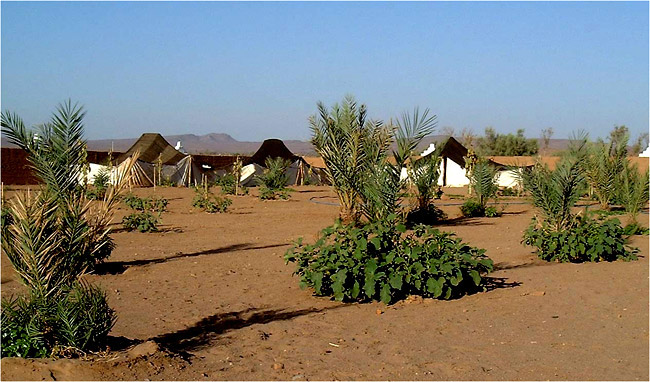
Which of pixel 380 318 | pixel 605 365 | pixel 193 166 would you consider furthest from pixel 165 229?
pixel 193 166

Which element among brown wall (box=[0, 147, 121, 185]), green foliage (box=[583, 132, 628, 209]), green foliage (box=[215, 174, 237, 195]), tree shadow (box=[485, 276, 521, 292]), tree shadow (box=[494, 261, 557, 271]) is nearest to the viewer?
tree shadow (box=[485, 276, 521, 292])

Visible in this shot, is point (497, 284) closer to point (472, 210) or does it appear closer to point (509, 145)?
point (472, 210)

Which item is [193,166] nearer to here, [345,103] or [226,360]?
[345,103]

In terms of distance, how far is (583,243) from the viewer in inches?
394

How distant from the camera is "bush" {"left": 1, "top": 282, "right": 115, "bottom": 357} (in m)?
5.04

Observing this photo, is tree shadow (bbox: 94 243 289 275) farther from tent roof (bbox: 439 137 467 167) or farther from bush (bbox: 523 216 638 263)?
tent roof (bbox: 439 137 467 167)

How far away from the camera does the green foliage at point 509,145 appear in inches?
2498

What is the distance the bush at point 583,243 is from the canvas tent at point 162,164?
25.7m

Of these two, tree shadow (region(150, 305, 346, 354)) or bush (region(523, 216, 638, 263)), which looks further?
bush (region(523, 216, 638, 263))

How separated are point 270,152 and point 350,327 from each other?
106 feet

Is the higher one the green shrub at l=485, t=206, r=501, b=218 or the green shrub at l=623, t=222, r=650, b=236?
the green shrub at l=485, t=206, r=501, b=218

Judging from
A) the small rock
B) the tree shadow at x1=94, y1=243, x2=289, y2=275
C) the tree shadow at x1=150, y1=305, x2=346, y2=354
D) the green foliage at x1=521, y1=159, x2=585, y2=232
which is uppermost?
the green foliage at x1=521, y1=159, x2=585, y2=232

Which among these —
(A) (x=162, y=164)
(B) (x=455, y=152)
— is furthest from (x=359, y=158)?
(B) (x=455, y=152)

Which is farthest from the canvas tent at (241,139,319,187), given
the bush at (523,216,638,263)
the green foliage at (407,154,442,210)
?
the bush at (523,216,638,263)
